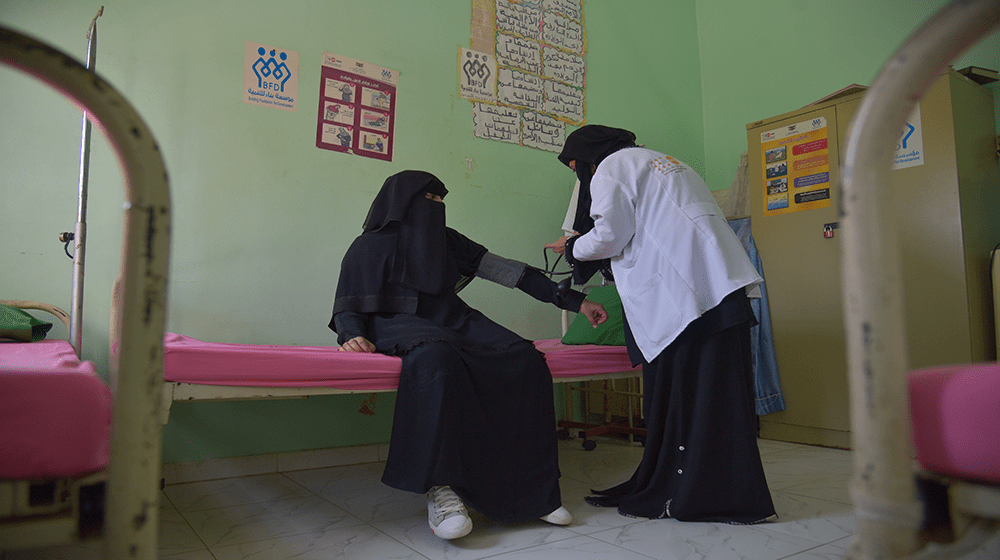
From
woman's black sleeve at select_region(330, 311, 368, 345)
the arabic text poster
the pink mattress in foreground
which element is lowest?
the pink mattress in foreground

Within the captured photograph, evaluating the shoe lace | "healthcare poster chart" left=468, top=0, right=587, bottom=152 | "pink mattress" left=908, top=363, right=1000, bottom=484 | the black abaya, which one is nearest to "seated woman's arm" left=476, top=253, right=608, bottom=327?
the black abaya

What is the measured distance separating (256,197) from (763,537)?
2.41 metres

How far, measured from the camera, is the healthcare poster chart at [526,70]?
3410mm

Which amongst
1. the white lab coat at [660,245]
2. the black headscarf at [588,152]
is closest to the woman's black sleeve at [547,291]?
the black headscarf at [588,152]

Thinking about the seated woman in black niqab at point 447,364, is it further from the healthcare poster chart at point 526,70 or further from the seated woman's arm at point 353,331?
the healthcare poster chart at point 526,70

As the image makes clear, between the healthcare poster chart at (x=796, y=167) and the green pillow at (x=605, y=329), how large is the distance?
1.18 m

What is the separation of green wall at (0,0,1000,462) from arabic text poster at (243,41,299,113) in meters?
0.04

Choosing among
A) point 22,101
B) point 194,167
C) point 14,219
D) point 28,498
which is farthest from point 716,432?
point 22,101

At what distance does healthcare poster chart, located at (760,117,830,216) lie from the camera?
319cm

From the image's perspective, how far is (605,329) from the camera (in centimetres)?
279

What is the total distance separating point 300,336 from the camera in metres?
2.78

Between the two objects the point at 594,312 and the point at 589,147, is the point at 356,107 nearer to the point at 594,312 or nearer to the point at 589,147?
the point at 589,147

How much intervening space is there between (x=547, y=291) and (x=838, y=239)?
5.64 ft

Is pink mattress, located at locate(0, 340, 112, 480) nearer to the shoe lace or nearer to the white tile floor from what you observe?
the white tile floor
